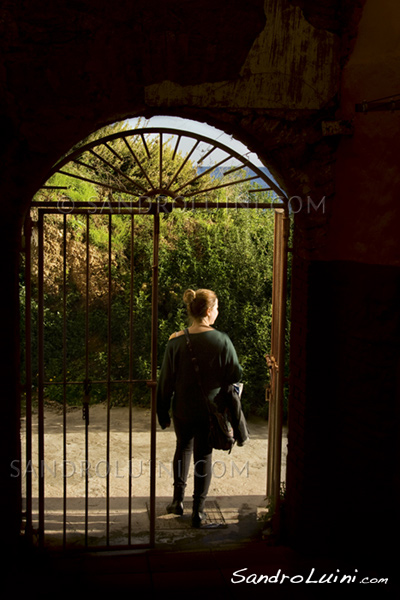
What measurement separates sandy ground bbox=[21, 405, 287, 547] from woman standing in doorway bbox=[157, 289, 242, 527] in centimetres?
36

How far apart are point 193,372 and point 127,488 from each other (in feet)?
5.29

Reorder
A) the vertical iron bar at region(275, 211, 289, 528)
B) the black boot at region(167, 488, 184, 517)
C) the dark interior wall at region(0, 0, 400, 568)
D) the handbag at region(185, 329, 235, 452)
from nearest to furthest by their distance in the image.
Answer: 1. the dark interior wall at region(0, 0, 400, 568)
2. the vertical iron bar at region(275, 211, 289, 528)
3. the handbag at region(185, 329, 235, 452)
4. the black boot at region(167, 488, 184, 517)

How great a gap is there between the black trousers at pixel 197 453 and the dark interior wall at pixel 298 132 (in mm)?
839

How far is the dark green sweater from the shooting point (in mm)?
4461

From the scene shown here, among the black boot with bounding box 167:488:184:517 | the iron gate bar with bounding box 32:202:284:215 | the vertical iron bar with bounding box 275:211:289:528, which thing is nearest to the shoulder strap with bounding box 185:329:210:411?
the vertical iron bar with bounding box 275:211:289:528

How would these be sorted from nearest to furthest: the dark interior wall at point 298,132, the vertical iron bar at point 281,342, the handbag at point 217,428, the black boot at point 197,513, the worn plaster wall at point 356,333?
the dark interior wall at point 298,132 → the worn plaster wall at point 356,333 → the vertical iron bar at point 281,342 → the handbag at point 217,428 → the black boot at point 197,513

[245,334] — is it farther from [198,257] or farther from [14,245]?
[14,245]

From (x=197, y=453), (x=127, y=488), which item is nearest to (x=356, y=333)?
(x=197, y=453)

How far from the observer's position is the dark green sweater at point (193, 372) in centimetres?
446

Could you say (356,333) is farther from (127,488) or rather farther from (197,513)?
(127,488)

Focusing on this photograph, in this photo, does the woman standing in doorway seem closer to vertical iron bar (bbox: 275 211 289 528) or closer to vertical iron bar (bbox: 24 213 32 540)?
vertical iron bar (bbox: 275 211 289 528)

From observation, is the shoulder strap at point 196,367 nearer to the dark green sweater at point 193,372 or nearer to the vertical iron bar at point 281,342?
the dark green sweater at point 193,372

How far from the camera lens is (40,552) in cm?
393

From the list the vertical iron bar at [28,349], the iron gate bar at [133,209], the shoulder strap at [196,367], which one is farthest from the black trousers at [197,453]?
the iron gate bar at [133,209]
